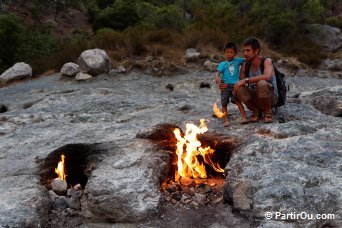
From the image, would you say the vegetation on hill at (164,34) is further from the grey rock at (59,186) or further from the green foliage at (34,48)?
the grey rock at (59,186)

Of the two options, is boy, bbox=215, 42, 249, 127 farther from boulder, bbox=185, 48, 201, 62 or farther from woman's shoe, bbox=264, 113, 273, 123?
boulder, bbox=185, 48, 201, 62

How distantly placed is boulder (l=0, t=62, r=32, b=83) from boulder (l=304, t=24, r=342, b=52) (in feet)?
52.4

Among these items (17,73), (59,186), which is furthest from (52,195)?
(17,73)

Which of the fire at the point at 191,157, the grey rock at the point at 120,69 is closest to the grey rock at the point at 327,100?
the fire at the point at 191,157

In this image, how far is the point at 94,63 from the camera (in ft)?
39.3

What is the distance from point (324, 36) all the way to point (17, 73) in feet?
57.3

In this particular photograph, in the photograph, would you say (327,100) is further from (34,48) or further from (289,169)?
(34,48)

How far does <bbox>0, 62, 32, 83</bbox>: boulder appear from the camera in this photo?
12.7m

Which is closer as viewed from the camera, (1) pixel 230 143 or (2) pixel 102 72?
(1) pixel 230 143

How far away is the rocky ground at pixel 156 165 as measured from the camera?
419 centimetres

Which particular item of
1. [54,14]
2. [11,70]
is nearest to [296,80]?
[11,70]

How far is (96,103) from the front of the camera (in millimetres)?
8805

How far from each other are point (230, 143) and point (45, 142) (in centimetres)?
305

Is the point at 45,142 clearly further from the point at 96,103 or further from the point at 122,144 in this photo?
the point at 96,103
